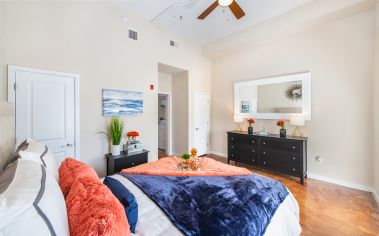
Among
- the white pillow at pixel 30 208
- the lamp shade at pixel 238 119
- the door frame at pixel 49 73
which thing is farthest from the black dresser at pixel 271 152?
the white pillow at pixel 30 208

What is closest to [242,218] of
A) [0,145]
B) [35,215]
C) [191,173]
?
[191,173]

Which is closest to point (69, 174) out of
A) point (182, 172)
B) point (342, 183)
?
point (182, 172)

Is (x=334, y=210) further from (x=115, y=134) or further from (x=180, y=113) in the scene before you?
(x=180, y=113)

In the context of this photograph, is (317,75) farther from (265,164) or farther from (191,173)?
(191,173)

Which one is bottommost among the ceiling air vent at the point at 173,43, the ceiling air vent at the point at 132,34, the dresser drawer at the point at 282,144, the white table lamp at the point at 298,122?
the dresser drawer at the point at 282,144

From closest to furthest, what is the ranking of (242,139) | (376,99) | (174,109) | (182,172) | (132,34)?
1. (182,172)
2. (376,99)
3. (132,34)
4. (242,139)
5. (174,109)

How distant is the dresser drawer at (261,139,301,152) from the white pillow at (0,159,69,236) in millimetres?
3618

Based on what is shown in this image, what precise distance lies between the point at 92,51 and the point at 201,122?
3.30 m

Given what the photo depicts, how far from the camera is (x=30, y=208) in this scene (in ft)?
1.95

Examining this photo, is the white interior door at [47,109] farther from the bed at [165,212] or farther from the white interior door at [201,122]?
the white interior door at [201,122]

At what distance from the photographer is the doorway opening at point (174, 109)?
16.0 ft

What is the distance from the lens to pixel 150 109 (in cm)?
383

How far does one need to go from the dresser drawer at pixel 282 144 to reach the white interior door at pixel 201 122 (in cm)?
193

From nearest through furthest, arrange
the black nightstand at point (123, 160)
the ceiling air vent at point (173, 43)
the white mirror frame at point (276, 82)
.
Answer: the black nightstand at point (123, 160) < the white mirror frame at point (276, 82) < the ceiling air vent at point (173, 43)
